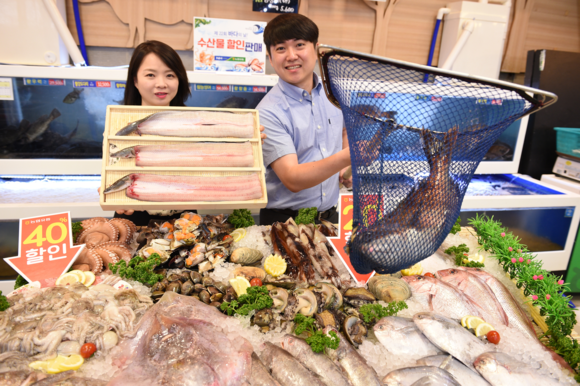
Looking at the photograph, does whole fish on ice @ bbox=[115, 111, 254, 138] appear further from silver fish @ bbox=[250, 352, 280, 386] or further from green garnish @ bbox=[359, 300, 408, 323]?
silver fish @ bbox=[250, 352, 280, 386]

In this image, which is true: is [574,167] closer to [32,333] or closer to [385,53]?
[385,53]

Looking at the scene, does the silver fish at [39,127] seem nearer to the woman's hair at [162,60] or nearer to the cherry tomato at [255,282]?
the woman's hair at [162,60]

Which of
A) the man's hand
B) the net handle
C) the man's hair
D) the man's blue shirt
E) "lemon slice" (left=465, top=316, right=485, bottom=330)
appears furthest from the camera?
the man's hand

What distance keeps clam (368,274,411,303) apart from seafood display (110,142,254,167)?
86cm

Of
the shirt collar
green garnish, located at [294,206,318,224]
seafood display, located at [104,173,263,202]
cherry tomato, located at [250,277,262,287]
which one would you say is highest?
the shirt collar

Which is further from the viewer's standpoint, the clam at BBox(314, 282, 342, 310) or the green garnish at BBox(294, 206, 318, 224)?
the green garnish at BBox(294, 206, 318, 224)

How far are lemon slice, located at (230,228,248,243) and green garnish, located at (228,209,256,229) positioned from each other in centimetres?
8

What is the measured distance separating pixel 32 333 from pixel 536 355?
6.00ft

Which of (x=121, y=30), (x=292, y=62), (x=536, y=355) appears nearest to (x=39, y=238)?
(x=292, y=62)

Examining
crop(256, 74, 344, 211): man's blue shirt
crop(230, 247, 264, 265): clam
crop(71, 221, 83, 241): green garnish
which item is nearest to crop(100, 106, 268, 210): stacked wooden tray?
crop(230, 247, 264, 265): clam

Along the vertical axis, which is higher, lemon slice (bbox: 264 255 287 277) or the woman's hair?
the woman's hair

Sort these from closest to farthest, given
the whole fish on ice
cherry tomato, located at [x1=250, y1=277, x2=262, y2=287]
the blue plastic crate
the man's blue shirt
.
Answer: cherry tomato, located at [x1=250, y1=277, x2=262, y2=287], the whole fish on ice, the man's blue shirt, the blue plastic crate

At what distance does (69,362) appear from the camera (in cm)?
115

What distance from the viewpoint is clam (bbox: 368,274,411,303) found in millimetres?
1525
